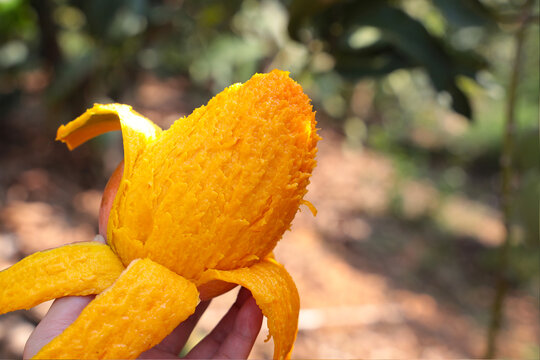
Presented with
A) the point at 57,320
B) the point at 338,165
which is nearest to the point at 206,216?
the point at 57,320

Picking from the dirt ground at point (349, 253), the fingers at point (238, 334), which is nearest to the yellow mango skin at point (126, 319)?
the fingers at point (238, 334)

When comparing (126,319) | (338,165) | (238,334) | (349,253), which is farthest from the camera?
(338,165)

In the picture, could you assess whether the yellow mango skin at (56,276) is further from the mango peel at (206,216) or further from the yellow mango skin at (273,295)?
the yellow mango skin at (273,295)

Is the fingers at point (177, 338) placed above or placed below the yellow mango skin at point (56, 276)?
below

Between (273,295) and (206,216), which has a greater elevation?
(206,216)

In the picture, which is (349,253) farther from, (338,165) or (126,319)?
(126,319)

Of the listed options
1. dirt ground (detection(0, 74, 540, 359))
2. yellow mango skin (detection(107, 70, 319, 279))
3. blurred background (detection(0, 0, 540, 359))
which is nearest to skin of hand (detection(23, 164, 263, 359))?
yellow mango skin (detection(107, 70, 319, 279))
